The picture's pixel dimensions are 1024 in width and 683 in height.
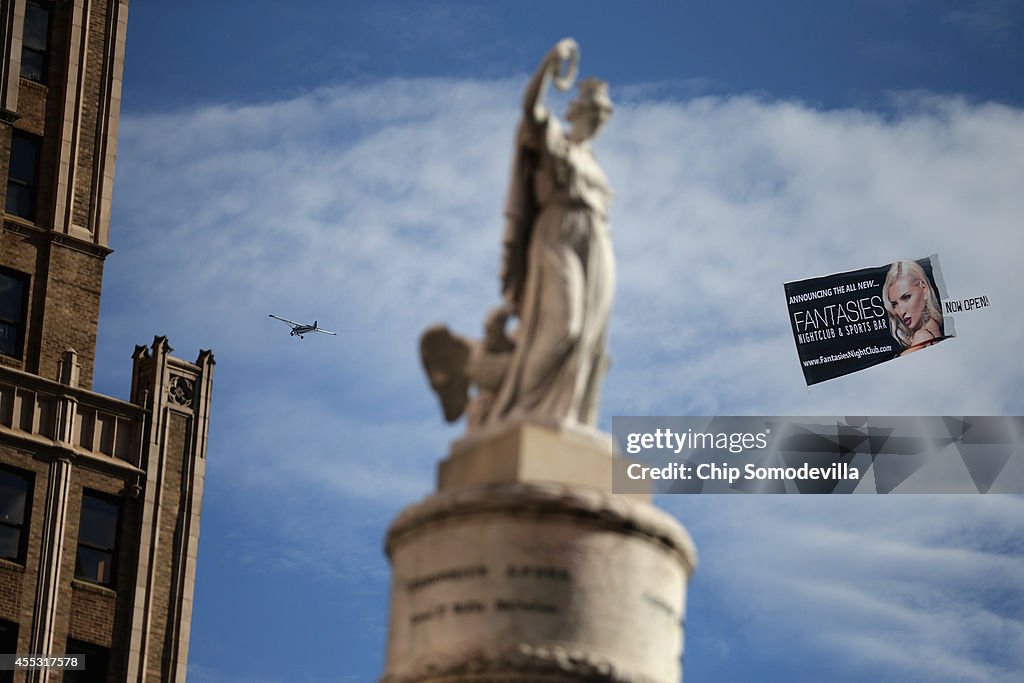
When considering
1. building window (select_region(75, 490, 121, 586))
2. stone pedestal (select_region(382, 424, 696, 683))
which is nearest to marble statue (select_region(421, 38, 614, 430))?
stone pedestal (select_region(382, 424, 696, 683))

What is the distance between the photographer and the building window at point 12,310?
43.2 m

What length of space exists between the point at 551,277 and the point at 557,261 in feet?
0.48

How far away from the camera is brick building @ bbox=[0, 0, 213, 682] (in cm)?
4116

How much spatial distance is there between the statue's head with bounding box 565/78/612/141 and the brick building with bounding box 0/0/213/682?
24.9 metres

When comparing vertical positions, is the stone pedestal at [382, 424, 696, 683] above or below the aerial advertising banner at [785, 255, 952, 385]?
below

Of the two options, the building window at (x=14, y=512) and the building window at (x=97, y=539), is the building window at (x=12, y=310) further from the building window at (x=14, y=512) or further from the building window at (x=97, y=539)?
the building window at (x=97, y=539)

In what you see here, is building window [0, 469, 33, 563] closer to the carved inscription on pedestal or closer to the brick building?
the brick building

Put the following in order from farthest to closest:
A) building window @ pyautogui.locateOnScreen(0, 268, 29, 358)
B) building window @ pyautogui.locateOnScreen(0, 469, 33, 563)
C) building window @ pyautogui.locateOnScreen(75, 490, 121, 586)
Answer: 1. building window @ pyautogui.locateOnScreen(0, 268, 29, 358)
2. building window @ pyautogui.locateOnScreen(75, 490, 121, 586)
3. building window @ pyautogui.locateOnScreen(0, 469, 33, 563)

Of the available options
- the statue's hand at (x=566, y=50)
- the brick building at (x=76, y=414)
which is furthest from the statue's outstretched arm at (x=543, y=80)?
the brick building at (x=76, y=414)

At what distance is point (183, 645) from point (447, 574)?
27.5m

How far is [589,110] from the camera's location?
59.0ft

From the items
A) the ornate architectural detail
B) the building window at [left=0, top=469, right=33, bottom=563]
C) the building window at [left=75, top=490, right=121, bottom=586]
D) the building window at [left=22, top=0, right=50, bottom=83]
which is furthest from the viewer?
the building window at [left=22, top=0, right=50, bottom=83]

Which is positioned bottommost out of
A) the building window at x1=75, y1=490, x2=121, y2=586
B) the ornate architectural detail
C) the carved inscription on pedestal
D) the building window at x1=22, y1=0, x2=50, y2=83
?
the carved inscription on pedestal

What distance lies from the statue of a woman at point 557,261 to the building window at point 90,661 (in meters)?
25.4
